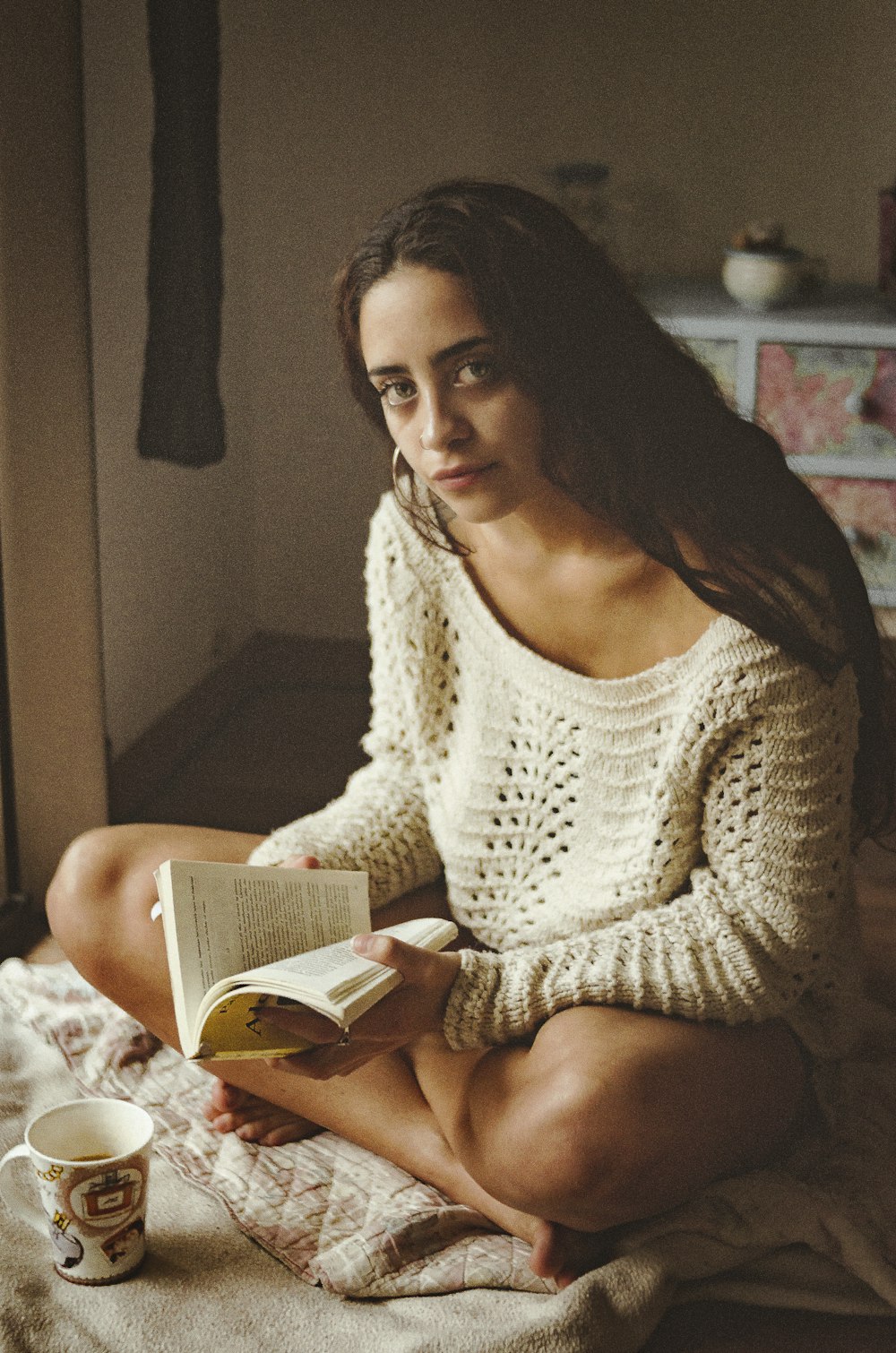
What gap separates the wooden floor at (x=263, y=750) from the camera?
1.96 m

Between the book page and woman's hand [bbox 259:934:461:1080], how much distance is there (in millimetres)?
64

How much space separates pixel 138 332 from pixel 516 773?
912mm

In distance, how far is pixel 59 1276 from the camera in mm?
1128

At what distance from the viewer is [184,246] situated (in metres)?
1.86

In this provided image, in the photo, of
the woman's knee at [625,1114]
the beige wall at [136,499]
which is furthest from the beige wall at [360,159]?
the woman's knee at [625,1114]

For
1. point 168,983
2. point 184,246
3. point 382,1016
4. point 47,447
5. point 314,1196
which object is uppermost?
point 184,246

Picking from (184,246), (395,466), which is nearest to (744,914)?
(395,466)

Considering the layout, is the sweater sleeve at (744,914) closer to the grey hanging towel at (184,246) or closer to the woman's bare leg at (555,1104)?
the woman's bare leg at (555,1104)

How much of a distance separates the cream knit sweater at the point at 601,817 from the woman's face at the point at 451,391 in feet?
0.67

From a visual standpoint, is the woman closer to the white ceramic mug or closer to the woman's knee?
the woman's knee

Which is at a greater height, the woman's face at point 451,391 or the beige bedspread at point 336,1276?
the woman's face at point 451,391

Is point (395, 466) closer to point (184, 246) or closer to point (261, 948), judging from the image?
point (261, 948)

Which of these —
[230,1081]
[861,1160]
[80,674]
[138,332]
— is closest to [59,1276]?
[230,1081]

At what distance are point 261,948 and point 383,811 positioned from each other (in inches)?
12.2
